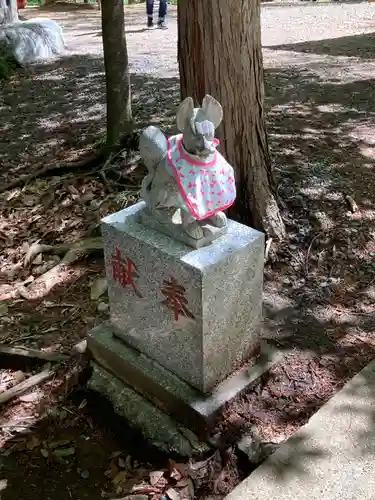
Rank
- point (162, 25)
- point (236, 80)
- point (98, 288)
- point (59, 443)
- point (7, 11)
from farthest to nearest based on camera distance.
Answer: point (162, 25) → point (7, 11) → point (98, 288) → point (236, 80) → point (59, 443)

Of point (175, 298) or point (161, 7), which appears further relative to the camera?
point (161, 7)

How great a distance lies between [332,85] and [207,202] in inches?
244

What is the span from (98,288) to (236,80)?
196 centimetres

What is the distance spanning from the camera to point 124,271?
3340 mm

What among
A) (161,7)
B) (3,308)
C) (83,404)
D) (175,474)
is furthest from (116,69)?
(161,7)

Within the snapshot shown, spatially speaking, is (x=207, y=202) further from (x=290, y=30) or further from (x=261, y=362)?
(x=290, y=30)

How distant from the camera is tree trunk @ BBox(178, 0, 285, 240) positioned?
402 centimetres

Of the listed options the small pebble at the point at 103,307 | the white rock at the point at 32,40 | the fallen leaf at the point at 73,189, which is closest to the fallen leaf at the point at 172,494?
the small pebble at the point at 103,307

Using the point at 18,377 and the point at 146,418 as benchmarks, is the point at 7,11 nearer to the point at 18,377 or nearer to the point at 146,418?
the point at 18,377

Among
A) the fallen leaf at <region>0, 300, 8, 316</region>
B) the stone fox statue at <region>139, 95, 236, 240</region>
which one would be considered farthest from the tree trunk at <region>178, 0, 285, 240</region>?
the fallen leaf at <region>0, 300, 8, 316</region>

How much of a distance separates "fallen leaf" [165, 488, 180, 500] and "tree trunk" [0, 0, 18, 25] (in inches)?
475

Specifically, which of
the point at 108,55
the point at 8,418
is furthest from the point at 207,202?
the point at 108,55

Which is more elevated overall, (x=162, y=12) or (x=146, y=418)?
(x=162, y=12)

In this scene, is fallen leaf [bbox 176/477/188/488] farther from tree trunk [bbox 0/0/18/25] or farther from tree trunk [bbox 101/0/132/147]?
tree trunk [bbox 0/0/18/25]
